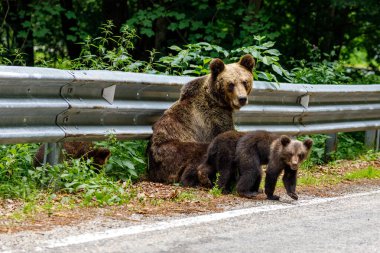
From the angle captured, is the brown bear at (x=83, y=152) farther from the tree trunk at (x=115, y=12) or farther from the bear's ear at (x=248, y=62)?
the tree trunk at (x=115, y=12)

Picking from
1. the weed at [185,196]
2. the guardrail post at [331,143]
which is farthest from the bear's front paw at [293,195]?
the guardrail post at [331,143]

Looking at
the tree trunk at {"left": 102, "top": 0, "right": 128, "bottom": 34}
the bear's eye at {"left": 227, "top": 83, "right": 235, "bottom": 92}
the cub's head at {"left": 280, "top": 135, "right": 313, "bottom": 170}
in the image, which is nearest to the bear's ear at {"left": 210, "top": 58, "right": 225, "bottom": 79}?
the bear's eye at {"left": 227, "top": 83, "right": 235, "bottom": 92}

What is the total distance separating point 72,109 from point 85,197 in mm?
899

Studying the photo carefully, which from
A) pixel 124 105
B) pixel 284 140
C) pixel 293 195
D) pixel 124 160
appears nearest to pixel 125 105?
pixel 124 105

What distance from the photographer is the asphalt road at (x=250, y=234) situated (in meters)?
5.06

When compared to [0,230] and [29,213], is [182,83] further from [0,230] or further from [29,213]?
[0,230]

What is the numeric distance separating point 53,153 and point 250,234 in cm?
238

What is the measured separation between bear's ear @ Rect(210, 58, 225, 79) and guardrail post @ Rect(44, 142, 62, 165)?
199 centimetres

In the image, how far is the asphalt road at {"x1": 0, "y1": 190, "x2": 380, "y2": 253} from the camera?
16.6ft

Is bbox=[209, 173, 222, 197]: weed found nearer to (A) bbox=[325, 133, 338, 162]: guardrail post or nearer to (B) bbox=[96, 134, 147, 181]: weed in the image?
(B) bbox=[96, 134, 147, 181]: weed

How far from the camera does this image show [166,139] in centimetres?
828

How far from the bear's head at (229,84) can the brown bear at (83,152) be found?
1.36 meters

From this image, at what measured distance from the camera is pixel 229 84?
333 inches

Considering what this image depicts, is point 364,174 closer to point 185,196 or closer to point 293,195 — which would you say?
point 293,195
